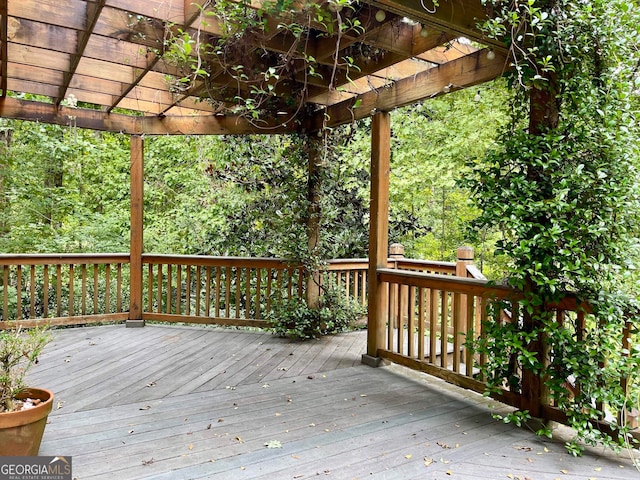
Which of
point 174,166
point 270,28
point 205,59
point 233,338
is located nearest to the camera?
point 270,28

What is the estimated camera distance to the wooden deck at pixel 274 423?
214cm

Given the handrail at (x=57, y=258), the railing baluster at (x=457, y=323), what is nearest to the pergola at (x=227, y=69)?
the handrail at (x=57, y=258)

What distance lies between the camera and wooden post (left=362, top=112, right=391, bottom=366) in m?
3.86

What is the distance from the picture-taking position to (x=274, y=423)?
104 inches

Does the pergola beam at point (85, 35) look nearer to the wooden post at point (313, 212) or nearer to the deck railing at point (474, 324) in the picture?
the wooden post at point (313, 212)

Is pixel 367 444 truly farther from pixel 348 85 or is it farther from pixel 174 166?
pixel 174 166

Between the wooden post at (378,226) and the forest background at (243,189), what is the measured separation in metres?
1.00

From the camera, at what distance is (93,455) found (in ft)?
7.22

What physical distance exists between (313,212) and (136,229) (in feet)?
7.21

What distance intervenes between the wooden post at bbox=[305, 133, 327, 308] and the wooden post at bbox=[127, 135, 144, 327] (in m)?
2.04

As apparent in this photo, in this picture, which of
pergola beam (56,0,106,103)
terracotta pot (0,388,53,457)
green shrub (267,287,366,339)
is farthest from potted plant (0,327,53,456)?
green shrub (267,287,366,339)

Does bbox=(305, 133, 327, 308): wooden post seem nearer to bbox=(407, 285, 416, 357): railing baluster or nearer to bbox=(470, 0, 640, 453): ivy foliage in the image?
bbox=(407, 285, 416, 357): railing baluster

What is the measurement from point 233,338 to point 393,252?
2.26 meters

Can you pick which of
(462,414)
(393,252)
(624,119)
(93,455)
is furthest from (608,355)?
(393,252)
